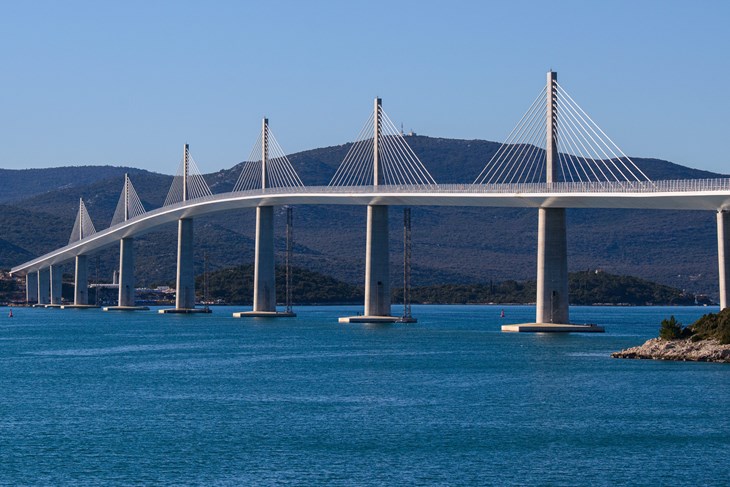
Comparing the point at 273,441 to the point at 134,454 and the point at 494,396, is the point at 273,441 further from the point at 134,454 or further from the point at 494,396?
the point at 494,396

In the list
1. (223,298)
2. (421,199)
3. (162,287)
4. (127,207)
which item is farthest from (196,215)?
(162,287)

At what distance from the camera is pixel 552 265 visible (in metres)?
75.6

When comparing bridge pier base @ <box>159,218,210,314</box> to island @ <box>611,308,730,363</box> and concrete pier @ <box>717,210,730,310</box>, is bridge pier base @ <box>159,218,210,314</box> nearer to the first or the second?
concrete pier @ <box>717,210,730,310</box>

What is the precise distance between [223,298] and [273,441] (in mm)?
139322

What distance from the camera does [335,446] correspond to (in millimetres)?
34562

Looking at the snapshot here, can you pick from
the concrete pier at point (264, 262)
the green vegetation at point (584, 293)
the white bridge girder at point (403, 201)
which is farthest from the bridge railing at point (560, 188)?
the green vegetation at point (584, 293)

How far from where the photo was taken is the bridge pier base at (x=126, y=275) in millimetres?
130000

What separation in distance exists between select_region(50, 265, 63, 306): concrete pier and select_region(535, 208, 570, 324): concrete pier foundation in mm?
86309

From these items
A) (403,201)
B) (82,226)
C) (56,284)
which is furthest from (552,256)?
(56,284)

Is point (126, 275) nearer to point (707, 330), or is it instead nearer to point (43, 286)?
point (43, 286)

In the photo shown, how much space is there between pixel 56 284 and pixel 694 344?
107 m

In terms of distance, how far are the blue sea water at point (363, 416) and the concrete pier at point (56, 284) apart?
281ft

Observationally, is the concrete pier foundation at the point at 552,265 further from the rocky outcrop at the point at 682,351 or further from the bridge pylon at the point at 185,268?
the bridge pylon at the point at 185,268

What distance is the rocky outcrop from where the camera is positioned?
54781 mm
